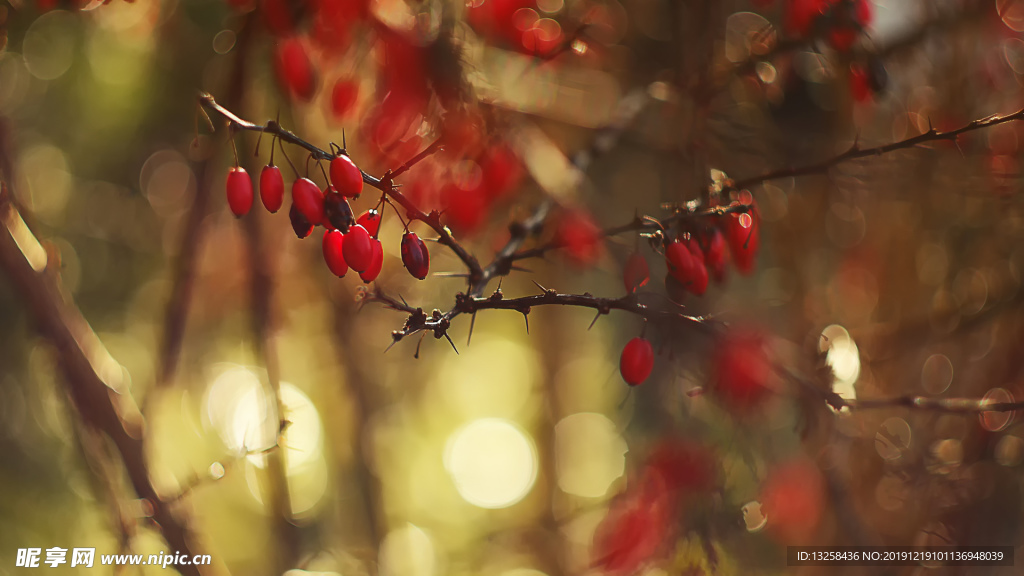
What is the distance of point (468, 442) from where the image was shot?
572cm

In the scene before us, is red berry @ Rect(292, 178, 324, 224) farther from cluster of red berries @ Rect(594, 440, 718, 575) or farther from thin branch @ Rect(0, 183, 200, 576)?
cluster of red berries @ Rect(594, 440, 718, 575)

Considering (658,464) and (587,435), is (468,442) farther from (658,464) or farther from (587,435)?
(658,464)

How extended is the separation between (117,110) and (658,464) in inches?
93.0

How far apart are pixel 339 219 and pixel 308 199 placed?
45 mm

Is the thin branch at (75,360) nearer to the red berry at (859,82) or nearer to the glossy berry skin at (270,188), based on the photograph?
the glossy berry skin at (270,188)

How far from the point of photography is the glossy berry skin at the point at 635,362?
0.85m

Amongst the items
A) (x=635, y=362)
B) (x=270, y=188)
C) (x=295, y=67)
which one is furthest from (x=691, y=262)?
(x=295, y=67)

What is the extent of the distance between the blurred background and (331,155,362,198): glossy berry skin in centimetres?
16

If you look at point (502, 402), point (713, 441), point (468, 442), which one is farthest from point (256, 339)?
point (502, 402)

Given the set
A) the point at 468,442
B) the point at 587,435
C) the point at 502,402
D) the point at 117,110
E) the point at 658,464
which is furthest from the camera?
the point at 502,402

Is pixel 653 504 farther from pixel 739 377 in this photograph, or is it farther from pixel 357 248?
pixel 357 248

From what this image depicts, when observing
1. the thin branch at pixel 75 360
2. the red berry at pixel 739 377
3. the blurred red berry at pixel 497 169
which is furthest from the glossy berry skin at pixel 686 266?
the thin branch at pixel 75 360

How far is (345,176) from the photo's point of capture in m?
0.70

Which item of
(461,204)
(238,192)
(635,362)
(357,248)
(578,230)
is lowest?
(635,362)
